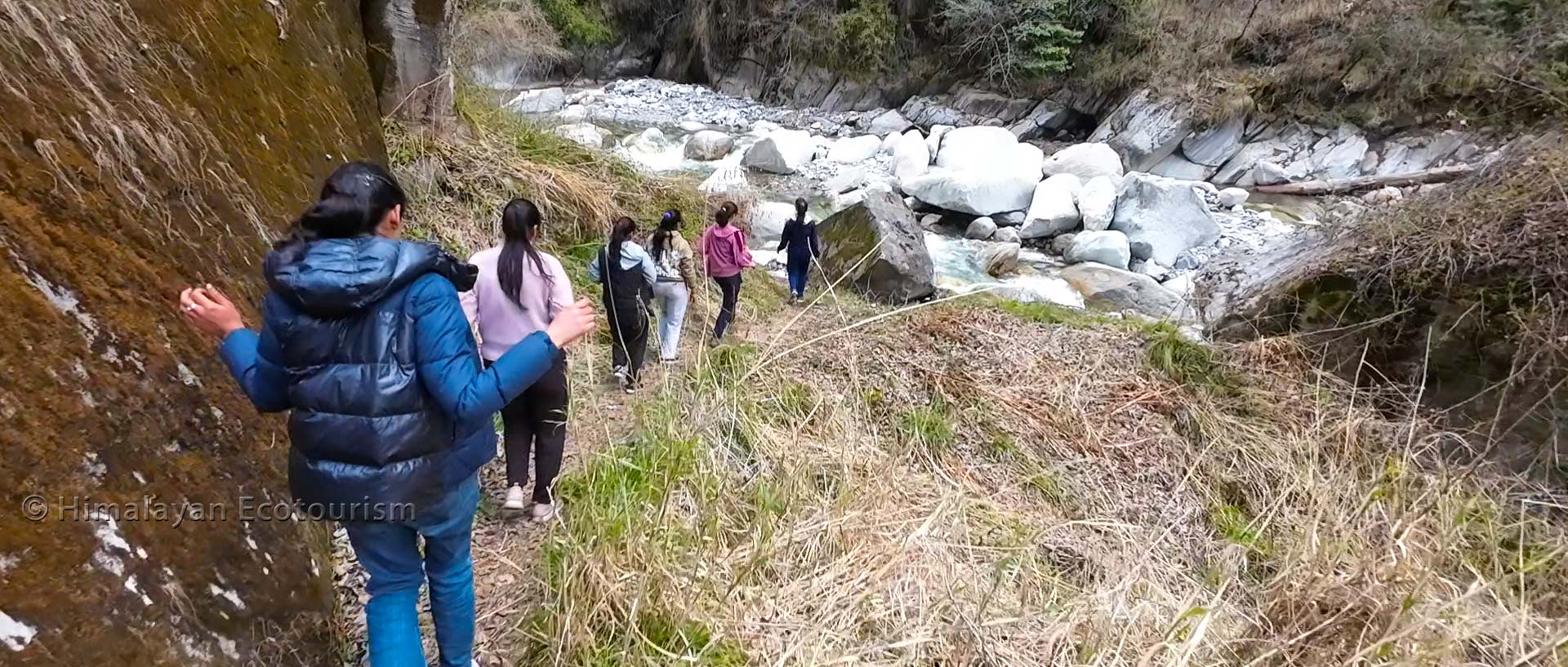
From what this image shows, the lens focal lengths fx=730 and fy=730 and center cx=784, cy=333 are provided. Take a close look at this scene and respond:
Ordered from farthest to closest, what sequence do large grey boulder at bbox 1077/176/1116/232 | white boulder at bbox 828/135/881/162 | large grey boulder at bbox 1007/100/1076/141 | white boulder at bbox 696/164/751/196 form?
large grey boulder at bbox 1007/100/1076/141
white boulder at bbox 828/135/881/162
large grey boulder at bbox 1077/176/1116/232
white boulder at bbox 696/164/751/196

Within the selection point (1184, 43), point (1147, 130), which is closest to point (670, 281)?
point (1147, 130)

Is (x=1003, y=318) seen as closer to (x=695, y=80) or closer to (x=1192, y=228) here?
(x=1192, y=228)

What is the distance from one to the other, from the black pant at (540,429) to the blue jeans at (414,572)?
0.76 meters

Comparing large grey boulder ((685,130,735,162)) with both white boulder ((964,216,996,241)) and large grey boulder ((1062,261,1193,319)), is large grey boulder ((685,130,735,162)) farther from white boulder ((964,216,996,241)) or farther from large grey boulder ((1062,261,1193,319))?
large grey boulder ((1062,261,1193,319))

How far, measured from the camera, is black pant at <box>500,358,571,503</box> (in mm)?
2359

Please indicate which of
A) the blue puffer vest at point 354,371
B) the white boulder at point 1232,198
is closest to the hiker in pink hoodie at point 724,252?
the blue puffer vest at point 354,371

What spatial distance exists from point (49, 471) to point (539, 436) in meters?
1.25

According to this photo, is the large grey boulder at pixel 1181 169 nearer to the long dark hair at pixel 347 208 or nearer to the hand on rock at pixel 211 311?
the long dark hair at pixel 347 208

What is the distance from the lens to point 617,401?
11.3 ft

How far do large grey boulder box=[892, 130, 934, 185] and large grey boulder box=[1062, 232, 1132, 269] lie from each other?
10.3ft

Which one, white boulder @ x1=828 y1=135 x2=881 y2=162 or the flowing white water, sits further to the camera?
white boulder @ x1=828 y1=135 x2=881 y2=162

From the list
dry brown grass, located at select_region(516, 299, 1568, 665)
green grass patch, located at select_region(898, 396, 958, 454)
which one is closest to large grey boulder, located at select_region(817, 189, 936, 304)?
dry brown grass, located at select_region(516, 299, 1568, 665)

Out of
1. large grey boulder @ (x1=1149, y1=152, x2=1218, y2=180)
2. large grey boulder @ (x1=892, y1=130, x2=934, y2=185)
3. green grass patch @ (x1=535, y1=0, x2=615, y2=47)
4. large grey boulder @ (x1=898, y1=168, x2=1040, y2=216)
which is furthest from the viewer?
green grass patch @ (x1=535, y1=0, x2=615, y2=47)

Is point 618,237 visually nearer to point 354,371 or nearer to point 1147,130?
point 354,371
